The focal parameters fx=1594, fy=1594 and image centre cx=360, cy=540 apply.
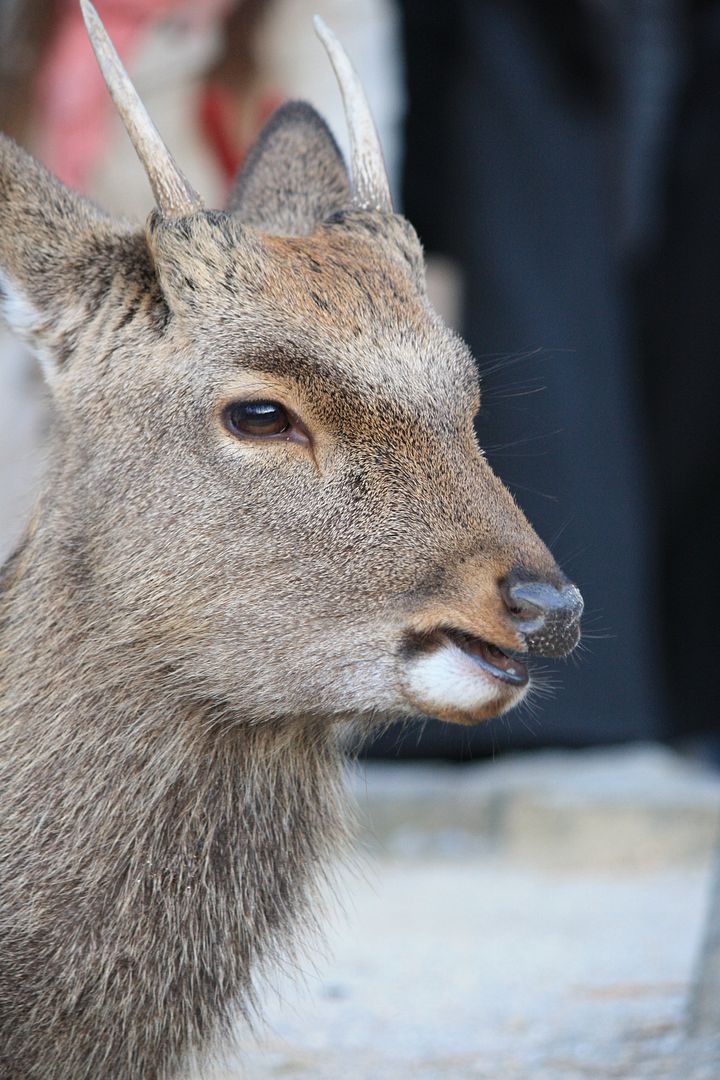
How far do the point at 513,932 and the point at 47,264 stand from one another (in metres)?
3.40

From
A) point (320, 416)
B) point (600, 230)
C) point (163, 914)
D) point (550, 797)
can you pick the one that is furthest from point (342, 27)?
point (163, 914)

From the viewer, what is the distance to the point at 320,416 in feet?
11.9

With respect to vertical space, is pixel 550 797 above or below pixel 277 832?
below

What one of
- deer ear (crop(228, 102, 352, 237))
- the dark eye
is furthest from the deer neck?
deer ear (crop(228, 102, 352, 237))

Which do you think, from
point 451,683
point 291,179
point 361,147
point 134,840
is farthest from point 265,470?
point 291,179

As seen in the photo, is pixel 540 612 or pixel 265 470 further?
pixel 265 470

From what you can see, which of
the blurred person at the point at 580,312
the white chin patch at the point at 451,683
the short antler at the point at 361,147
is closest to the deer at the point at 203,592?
the white chin patch at the point at 451,683

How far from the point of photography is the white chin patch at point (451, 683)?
340cm

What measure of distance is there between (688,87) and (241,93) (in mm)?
2785

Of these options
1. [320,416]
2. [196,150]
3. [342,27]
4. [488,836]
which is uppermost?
[342,27]

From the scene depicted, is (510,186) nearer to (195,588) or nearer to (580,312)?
(580,312)

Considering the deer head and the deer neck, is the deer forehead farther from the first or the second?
the deer neck

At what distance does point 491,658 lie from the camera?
342 cm

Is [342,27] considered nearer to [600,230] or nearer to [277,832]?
[600,230]
